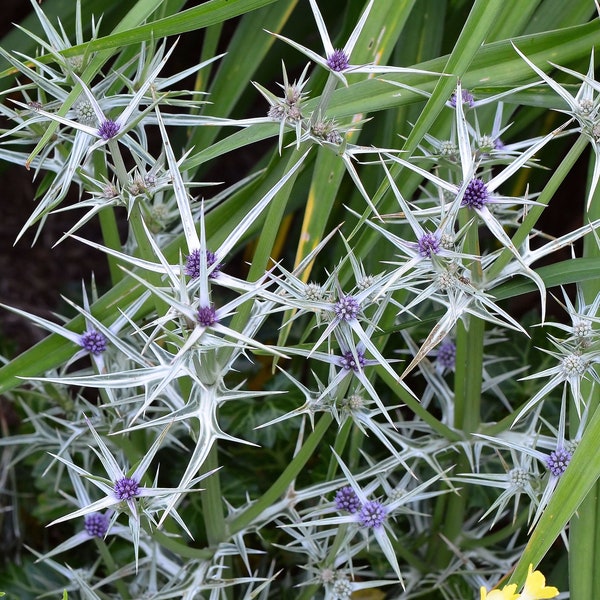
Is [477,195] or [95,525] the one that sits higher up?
[477,195]

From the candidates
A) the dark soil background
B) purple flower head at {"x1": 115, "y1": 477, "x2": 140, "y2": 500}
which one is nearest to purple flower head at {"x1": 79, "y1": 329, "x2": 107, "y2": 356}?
purple flower head at {"x1": 115, "y1": 477, "x2": 140, "y2": 500}

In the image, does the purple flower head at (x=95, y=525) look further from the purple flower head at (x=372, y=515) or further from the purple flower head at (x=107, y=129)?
the purple flower head at (x=107, y=129)

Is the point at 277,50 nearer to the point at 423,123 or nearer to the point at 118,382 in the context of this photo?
the point at 423,123

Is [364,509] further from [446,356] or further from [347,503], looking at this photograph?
[446,356]

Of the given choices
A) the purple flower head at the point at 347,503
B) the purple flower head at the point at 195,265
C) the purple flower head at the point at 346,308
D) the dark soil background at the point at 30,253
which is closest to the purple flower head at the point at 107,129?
the purple flower head at the point at 195,265

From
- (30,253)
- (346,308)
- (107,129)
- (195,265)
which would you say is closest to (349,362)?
(346,308)

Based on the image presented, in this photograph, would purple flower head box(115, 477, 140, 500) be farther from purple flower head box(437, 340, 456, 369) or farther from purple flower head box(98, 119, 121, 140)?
purple flower head box(437, 340, 456, 369)

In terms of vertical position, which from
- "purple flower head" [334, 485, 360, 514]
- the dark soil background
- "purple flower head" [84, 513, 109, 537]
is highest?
"purple flower head" [334, 485, 360, 514]
